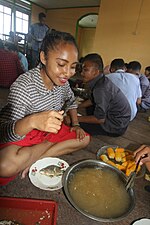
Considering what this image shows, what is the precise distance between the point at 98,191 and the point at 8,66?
288 centimetres

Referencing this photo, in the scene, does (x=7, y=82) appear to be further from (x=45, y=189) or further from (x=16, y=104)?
(x=45, y=189)

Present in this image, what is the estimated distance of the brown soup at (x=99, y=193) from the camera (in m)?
0.94

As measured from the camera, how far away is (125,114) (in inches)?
78.2

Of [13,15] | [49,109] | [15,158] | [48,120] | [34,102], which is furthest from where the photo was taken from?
[13,15]

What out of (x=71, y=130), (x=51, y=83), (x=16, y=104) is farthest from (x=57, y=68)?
(x=71, y=130)

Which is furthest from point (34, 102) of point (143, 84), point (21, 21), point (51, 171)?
point (21, 21)

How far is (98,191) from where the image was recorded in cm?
104

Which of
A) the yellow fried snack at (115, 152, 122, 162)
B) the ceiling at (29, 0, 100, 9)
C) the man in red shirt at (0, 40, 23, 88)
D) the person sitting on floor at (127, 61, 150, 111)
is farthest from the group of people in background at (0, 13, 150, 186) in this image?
the ceiling at (29, 0, 100, 9)

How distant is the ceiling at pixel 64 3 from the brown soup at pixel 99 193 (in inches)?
282

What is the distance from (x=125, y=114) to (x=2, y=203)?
4.97 feet

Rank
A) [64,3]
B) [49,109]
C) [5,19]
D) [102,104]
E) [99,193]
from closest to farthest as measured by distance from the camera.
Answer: [99,193]
[49,109]
[102,104]
[64,3]
[5,19]

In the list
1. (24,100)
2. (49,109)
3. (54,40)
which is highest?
(54,40)

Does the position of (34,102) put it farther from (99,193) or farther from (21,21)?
(21,21)

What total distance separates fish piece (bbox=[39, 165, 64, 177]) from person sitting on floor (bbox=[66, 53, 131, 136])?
0.81 m
